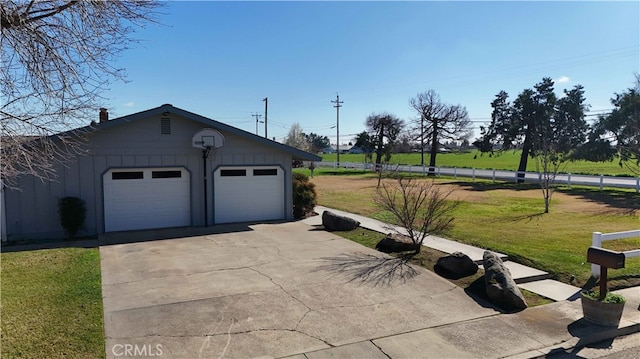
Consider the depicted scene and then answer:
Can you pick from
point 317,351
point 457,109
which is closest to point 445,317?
point 317,351

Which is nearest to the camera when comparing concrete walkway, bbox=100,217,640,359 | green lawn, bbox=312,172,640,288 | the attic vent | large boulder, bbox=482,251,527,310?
concrete walkway, bbox=100,217,640,359

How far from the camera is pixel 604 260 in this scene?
635 cm

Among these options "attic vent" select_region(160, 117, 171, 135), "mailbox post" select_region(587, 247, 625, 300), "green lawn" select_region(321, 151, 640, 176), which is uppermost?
"attic vent" select_region(160, 117, 171, 135)

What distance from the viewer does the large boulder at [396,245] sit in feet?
33.9

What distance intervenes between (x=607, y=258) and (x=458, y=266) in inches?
105

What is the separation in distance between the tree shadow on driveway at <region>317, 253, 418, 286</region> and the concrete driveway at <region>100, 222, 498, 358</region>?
0.07 ft

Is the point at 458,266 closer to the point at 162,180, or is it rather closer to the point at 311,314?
the point at 311,314

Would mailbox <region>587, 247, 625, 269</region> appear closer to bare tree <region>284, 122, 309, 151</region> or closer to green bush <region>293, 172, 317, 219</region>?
Result: green bush <region>293, 172, 317, 219</region>

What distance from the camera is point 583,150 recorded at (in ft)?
95.2

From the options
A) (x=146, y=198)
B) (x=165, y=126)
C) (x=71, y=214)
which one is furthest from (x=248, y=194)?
(x=71, y=214)

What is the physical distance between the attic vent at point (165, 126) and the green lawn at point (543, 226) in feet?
25.6

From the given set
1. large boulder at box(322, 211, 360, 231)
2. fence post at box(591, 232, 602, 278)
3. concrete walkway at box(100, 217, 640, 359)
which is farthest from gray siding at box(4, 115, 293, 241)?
fence post at box(591, 232, 602, 278)

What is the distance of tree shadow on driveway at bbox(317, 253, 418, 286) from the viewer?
26.9 feet

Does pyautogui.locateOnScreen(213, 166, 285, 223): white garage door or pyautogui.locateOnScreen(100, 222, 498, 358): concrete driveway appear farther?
pyautogui.locateOnScreen(213, 166, 285, 223): white garage door
